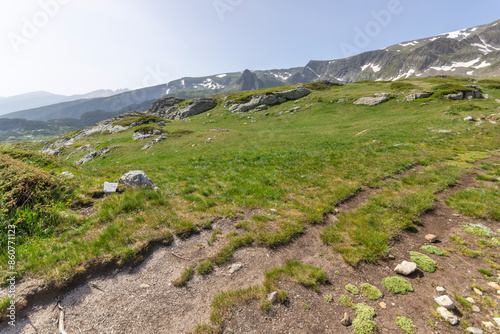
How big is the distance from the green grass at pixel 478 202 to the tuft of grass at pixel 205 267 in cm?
1240

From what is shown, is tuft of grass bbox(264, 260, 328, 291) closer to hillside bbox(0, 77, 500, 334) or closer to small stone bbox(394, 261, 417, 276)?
hillside bbox(0, 77, 500, 334)

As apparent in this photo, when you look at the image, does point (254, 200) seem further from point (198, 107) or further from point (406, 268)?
point (198, 107)

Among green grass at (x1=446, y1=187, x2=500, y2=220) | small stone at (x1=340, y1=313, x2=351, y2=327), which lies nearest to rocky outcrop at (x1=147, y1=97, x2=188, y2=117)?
green grass at (x1=446, y1=187, x2=500, y2=220)

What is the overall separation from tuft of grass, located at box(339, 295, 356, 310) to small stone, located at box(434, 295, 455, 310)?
89.7 inches

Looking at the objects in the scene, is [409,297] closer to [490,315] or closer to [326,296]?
[490,315]

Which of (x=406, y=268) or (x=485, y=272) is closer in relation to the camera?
(x=485, y=272)

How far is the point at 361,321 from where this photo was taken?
4996 mm

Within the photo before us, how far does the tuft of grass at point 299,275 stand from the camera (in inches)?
239

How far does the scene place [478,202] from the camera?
32.1ft

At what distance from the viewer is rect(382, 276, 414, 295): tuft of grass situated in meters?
5.80

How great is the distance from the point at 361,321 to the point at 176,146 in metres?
35.7

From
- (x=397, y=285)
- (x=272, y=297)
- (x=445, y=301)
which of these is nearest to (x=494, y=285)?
(x=445, y=301)

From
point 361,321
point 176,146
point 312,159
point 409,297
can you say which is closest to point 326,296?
point 361,321

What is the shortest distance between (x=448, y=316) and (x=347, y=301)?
236cm
